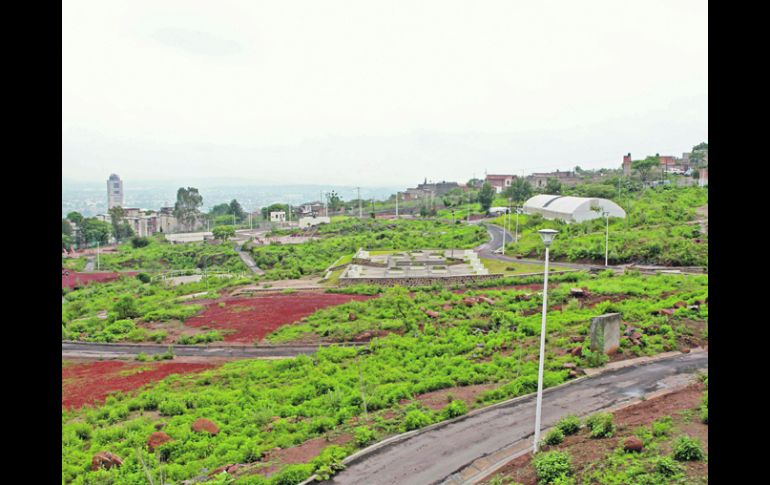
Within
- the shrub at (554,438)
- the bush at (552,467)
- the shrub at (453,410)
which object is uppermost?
the bush at (552,467)

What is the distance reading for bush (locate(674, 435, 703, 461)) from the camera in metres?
6.61

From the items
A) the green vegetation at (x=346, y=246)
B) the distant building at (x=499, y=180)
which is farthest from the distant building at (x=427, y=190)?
the green vegetation at (x=346, y=246)

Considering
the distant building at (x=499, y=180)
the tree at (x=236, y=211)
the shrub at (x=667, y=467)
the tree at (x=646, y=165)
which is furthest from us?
the tree at (x=236, y=211)

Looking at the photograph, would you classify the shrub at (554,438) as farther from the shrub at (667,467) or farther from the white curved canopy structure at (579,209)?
the white curved canopy structure at (579,209)

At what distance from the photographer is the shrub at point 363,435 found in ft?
29.8

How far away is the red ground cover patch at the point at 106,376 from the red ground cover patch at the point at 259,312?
123 inches

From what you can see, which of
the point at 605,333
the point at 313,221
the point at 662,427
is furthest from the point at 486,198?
the point at 662,427

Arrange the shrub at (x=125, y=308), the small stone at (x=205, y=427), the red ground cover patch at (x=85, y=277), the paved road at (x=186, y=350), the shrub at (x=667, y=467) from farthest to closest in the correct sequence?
the red ground cover patch at (x=85, y=277) < the shrub at (x=125, y=308) < the paved road at (x=186, y=350) < the small stone at (x=205, y=427) < the shrub at (x=667, y=467)

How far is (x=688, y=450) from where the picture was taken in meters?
6.64

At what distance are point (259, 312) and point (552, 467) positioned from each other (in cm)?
1713

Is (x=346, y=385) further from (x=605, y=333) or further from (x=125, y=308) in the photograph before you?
(x=125, y=308)
